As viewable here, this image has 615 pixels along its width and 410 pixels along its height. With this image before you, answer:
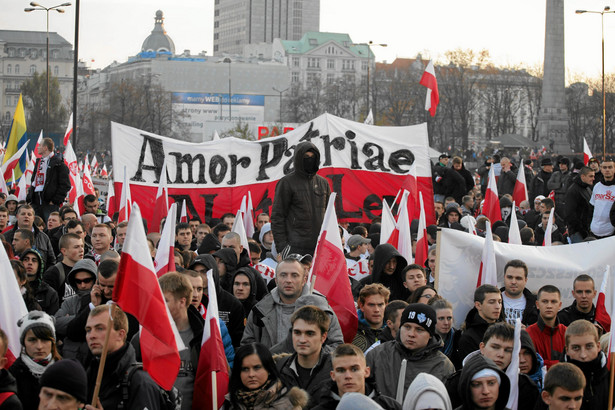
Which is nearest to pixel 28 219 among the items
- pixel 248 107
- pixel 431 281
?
pixel 431 281

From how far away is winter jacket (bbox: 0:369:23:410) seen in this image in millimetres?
5383

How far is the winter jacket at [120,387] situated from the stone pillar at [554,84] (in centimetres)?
4043

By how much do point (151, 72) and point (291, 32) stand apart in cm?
5643

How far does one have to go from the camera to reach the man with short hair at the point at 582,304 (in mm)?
8062

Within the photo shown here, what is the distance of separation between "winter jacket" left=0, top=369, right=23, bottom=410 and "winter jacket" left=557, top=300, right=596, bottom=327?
431 centimetres

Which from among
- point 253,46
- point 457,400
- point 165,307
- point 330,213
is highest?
point 253,46

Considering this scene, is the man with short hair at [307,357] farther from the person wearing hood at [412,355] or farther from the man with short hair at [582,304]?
the man with short hair at [582,304]

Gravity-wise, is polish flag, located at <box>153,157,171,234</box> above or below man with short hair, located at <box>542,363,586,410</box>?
above

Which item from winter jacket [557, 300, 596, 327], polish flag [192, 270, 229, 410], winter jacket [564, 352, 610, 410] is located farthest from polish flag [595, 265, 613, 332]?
polish flag [192, 270, 229, 410]

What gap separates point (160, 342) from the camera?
576 centimetres

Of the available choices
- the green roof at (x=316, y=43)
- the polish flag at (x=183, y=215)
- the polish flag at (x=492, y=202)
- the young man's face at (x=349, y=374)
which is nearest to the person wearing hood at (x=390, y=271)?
the young man's face at (x=349, y=374)

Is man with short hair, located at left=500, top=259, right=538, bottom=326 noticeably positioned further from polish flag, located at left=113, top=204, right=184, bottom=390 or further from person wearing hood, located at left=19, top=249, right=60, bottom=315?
person wearing hood, located at left=19, top=249, right=60, bottom=315

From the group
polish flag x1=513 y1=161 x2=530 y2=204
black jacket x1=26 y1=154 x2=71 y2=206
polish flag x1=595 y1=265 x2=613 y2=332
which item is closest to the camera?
polish flag x1=595 y1=265 x2=613 y2=332

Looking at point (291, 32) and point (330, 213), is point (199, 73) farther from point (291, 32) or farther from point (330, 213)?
point (330, 213)
